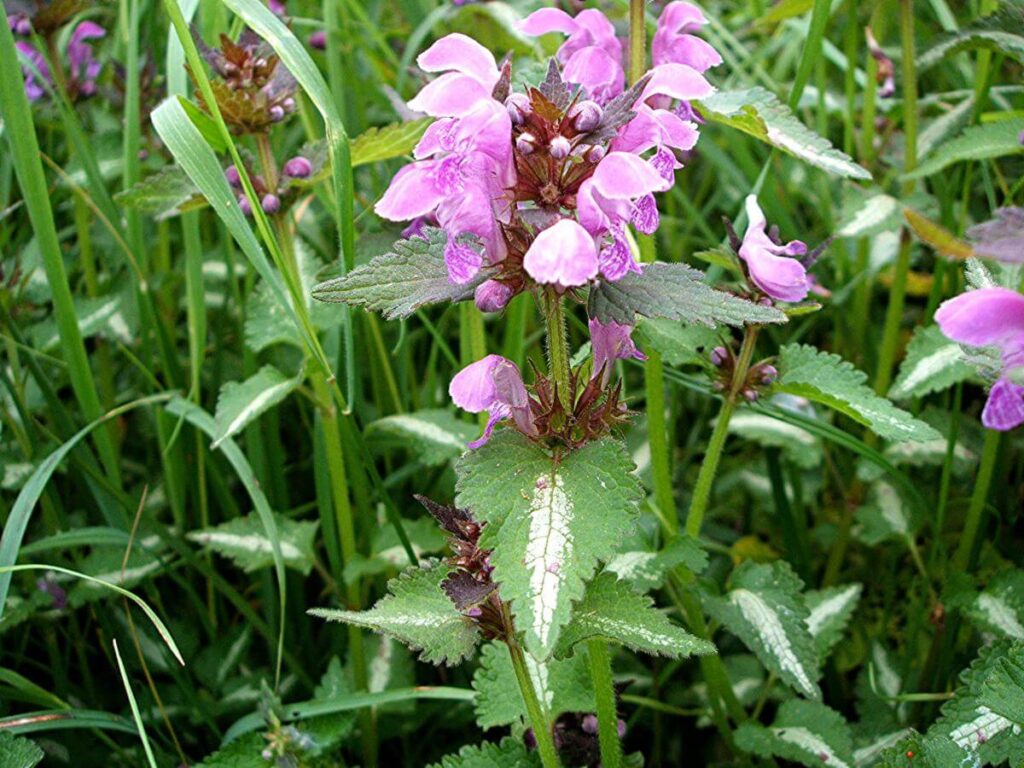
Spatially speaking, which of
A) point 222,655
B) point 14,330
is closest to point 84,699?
point 222,655

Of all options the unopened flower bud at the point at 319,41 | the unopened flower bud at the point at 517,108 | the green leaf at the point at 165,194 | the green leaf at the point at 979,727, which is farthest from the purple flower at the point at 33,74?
the green leaf at the point at 979,727

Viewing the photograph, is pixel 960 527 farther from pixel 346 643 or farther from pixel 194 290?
pixel 194 290

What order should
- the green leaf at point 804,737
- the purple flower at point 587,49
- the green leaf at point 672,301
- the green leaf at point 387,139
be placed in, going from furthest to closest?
the green leaf at point 387,139, the green leaf at point 804,737, the purple flower at point 587,49, the green leaf at point 672,301

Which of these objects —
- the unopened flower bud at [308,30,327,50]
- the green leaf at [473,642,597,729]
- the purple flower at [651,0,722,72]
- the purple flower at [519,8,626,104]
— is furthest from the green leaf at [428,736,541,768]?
the unopened flower bud at [308,30,327,50]

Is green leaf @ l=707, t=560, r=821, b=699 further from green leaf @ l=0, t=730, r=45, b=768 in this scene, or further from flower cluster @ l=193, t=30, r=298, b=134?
flower cluster @ l=193, t=30, r=298, b=134

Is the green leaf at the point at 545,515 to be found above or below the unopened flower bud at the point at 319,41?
below

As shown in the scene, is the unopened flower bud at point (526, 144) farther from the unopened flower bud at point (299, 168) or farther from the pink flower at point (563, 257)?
the unopened flower bud at point (299, 168)
